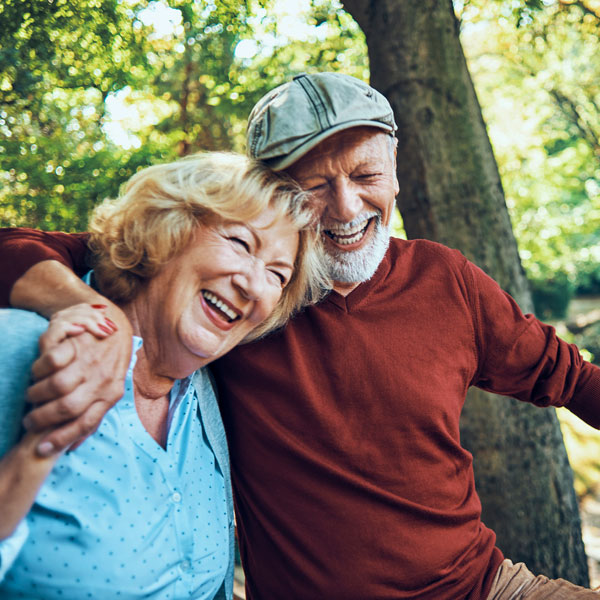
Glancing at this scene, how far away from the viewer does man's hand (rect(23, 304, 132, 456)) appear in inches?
50.1

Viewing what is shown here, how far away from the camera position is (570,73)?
38.8ft

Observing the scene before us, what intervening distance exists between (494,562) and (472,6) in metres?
3.98

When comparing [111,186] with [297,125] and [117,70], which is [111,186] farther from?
[297,125]

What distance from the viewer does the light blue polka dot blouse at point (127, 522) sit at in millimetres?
1452

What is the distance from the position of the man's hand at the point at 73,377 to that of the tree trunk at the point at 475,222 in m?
2.20

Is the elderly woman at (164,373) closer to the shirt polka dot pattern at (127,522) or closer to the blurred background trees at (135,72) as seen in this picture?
the shirt polka dot pattern at (127,522)

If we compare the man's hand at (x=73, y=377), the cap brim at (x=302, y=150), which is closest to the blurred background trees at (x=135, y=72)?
the cap brim at (x=302, y=150)

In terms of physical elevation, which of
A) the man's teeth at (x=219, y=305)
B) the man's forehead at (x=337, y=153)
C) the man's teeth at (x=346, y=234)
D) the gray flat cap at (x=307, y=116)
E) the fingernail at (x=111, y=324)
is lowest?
the man's teeth at (x=219, y=305)

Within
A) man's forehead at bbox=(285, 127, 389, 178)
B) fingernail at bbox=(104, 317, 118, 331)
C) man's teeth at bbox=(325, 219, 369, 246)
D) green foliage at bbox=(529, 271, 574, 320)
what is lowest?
green foliage at bbox=(529, 271, 574, 320)

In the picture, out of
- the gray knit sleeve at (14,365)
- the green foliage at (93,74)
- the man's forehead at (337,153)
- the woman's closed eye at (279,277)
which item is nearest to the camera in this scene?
the gray knit sleeve at (14,365)

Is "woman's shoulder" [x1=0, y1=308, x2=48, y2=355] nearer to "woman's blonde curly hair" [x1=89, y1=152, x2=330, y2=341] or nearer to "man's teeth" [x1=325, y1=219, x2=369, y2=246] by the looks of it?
"woman's blonde curly hair" [x1=89, y1=152, x2=330, y2=341]

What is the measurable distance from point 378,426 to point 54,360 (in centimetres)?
114

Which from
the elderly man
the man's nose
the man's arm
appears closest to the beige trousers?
the elderly man

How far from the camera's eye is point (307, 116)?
1986 millimetres
